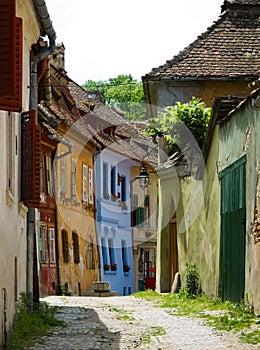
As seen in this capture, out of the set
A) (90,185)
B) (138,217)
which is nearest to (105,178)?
(90,185)

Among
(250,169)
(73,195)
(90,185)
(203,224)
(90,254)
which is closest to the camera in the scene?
(250,169)

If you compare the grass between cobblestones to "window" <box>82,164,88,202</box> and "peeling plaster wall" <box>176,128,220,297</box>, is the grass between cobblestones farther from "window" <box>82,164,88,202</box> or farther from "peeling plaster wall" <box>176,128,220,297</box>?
"window" <box>82,164,88,202</box>

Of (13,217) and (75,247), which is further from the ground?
(75,247)

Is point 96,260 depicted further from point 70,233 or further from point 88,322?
point 88,322

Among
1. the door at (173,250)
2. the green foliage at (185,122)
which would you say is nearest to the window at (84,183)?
the door at (173,250)

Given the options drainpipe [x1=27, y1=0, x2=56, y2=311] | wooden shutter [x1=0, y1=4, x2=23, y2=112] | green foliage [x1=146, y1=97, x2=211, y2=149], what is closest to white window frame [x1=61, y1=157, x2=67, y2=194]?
green foliage [x1=146, y1=97, x2=211, y2=149]

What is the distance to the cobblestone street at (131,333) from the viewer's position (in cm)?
1241

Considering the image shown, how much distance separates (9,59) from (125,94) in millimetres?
61740

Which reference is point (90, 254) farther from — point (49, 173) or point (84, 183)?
point (49, 173)

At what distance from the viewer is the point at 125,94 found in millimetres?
69812

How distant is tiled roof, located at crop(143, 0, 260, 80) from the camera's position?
26.8m

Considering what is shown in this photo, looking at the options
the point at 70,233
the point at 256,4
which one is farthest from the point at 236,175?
the point at 70,233

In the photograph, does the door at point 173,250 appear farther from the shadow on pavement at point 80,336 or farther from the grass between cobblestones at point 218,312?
the shadow on pavement at point 80,336

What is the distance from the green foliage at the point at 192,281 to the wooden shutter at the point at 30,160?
7.26 metres
